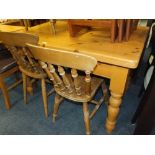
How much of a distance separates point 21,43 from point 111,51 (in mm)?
624

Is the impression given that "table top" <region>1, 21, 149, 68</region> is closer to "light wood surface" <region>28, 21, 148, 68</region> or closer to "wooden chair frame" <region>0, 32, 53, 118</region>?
"light wood surface" <region>28, 21, 148, 68</region>

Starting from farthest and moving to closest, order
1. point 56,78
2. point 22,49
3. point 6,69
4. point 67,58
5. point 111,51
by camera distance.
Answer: point 6,69 < point 22,49 < point 56,78 < point 111,51 < point 67,58

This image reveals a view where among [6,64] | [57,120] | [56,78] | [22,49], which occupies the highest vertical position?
[22,49]

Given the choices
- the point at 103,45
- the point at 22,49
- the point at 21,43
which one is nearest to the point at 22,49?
the point at 22,49

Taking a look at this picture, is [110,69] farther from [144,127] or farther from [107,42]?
[144,127]

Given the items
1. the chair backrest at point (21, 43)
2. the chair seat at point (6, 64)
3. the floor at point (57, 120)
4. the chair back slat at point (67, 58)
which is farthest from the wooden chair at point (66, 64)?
the chair seat at point (6, 64)

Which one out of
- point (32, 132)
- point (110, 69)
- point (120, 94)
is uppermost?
point (110, 69)

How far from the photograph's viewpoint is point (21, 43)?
1.06 metres

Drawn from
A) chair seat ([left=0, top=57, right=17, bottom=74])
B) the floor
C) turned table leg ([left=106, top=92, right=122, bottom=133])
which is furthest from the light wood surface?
the floor

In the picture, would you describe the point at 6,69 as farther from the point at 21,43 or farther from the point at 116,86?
the point at 116,86

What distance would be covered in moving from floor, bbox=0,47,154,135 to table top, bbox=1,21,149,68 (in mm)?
758
